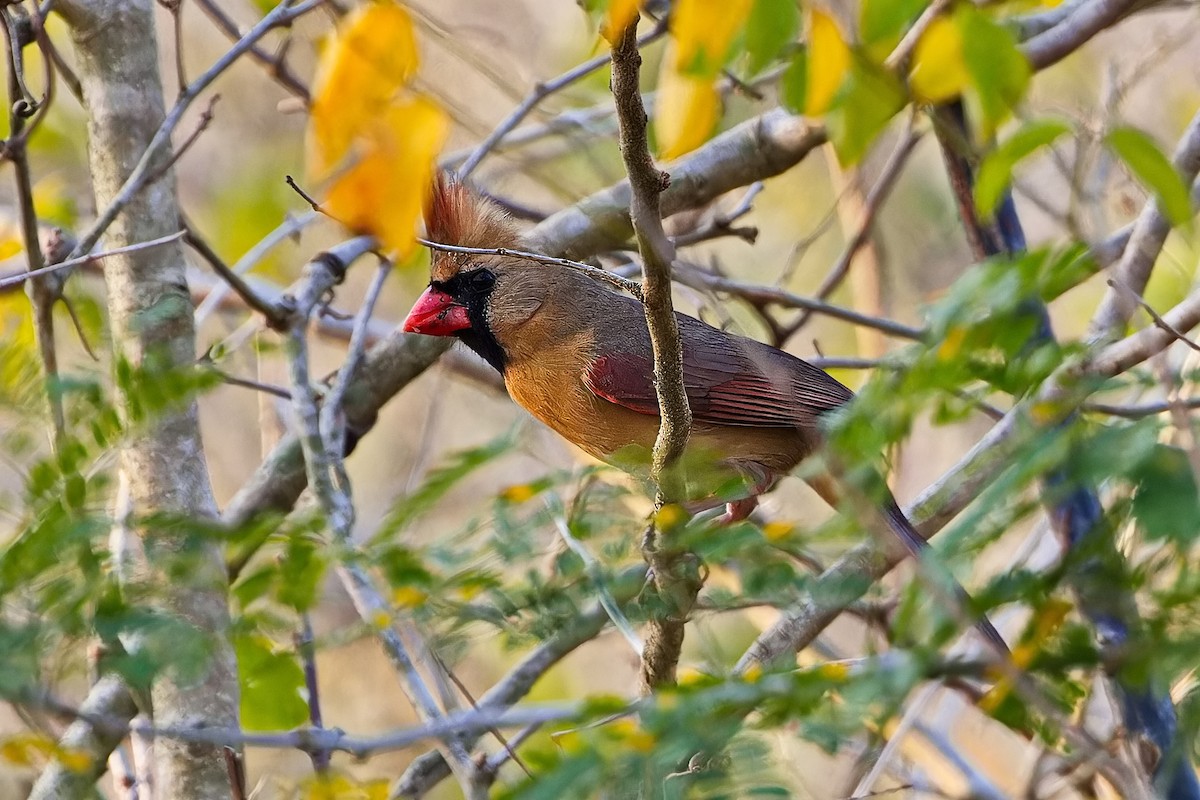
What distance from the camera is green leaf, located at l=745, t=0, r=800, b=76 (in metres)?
1.58

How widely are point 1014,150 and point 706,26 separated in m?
0.39

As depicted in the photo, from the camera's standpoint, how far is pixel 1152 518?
3.75 feet

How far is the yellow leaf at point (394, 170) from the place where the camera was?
5.76 feet

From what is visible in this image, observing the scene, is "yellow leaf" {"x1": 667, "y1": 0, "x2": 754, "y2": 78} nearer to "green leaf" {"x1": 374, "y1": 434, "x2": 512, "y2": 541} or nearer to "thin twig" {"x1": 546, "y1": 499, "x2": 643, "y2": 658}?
"green leaf" {"x1": 374, "y1": 434, "x2": 512, "y2": 541}

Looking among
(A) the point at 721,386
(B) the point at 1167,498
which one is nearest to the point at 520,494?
(B) the point at 1167,498

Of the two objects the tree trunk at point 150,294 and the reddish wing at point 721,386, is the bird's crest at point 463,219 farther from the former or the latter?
the tree trunk at point 150,294

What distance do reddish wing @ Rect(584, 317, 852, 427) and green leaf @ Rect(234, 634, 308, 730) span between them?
1285 millimetres

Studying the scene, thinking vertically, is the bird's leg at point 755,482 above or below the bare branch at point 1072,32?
below

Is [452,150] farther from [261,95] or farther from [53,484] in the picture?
[261,95]

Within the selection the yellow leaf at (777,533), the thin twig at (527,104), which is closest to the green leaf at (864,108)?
the yellow leaf at (777,533)

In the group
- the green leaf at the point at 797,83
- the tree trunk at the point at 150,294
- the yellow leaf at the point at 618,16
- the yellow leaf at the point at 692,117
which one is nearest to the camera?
the yellow leaf at the point at 618,16

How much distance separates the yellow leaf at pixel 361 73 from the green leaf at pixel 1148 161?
2.90ft

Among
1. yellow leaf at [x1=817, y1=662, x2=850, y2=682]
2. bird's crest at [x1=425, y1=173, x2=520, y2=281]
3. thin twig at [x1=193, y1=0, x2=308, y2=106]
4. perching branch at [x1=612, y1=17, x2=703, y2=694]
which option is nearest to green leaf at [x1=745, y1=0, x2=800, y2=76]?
perching branch at [x1=612, y1=17, x2=703, y2=694]

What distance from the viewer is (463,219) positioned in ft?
10.7
